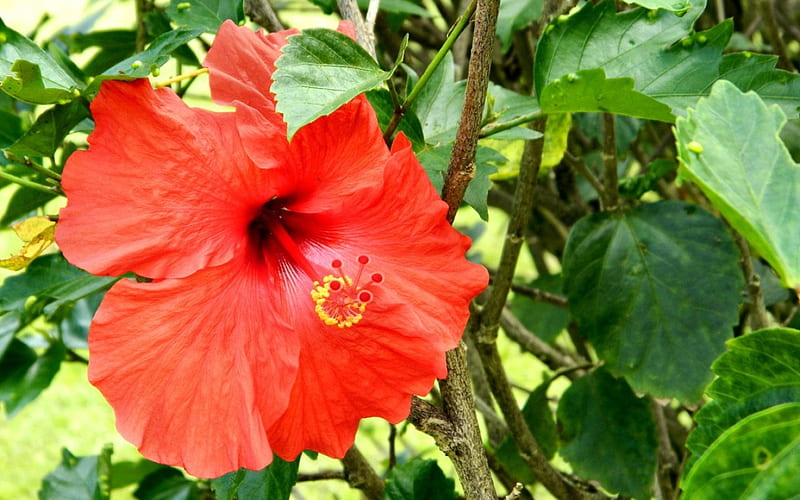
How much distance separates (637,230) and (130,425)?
0.79 meters

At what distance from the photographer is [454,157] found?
0.82 metres

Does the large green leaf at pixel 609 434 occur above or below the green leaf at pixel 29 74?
below

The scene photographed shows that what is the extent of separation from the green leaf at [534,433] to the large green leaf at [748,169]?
81cm

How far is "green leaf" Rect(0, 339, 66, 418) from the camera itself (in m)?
1.38

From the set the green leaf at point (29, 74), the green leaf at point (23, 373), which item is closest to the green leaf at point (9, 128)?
the green leaf at point (29, 74)

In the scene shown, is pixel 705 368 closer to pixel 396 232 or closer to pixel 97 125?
pixel 396 232

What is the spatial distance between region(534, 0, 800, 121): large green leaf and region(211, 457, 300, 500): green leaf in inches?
19.4

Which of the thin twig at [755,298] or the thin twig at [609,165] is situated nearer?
the thin twig at [609,165]

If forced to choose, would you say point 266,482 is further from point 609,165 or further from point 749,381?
point 609,165

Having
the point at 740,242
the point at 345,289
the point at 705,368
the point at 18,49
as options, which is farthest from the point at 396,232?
the point at 740,242

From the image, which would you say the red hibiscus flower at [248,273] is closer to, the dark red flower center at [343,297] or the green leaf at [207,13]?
the dark red flower center at [343,297]

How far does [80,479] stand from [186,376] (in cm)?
69

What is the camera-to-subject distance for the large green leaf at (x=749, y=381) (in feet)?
2.31

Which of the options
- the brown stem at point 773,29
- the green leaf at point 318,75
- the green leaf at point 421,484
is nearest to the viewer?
the green leaf at point 318,75
